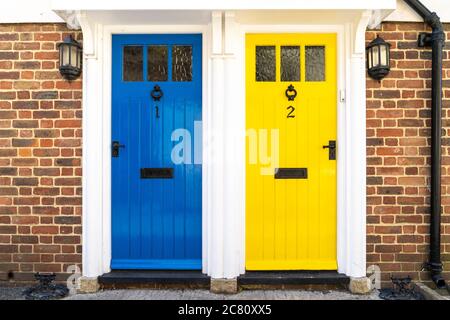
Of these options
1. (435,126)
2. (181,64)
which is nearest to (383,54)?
(435,126)

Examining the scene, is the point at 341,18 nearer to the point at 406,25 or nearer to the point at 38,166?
the point at 406,25

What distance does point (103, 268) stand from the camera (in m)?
4.09

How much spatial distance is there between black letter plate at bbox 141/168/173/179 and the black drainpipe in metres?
2.61

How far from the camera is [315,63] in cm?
417

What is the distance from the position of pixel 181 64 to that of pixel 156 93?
1.29 ft

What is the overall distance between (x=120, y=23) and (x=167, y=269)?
8.21 feet

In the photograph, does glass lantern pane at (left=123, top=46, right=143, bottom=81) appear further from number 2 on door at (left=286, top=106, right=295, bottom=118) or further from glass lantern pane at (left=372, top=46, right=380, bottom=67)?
glass lantern pane at (left=372, top=46, right=380, bottom=67)

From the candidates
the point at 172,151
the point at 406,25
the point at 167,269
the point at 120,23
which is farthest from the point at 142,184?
the point at 406,25

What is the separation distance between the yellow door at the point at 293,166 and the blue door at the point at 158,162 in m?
0.56

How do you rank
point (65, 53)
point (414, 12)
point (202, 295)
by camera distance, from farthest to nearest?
point (414, 12)
point (65, 53)
point (202, 295)

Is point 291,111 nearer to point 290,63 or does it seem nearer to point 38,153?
point 290,63

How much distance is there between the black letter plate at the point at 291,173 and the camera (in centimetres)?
413

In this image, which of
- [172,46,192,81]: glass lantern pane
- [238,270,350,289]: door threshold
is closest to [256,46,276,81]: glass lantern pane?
[172,46,192,81]: glass lantern pane

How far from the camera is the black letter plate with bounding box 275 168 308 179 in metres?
4.13
